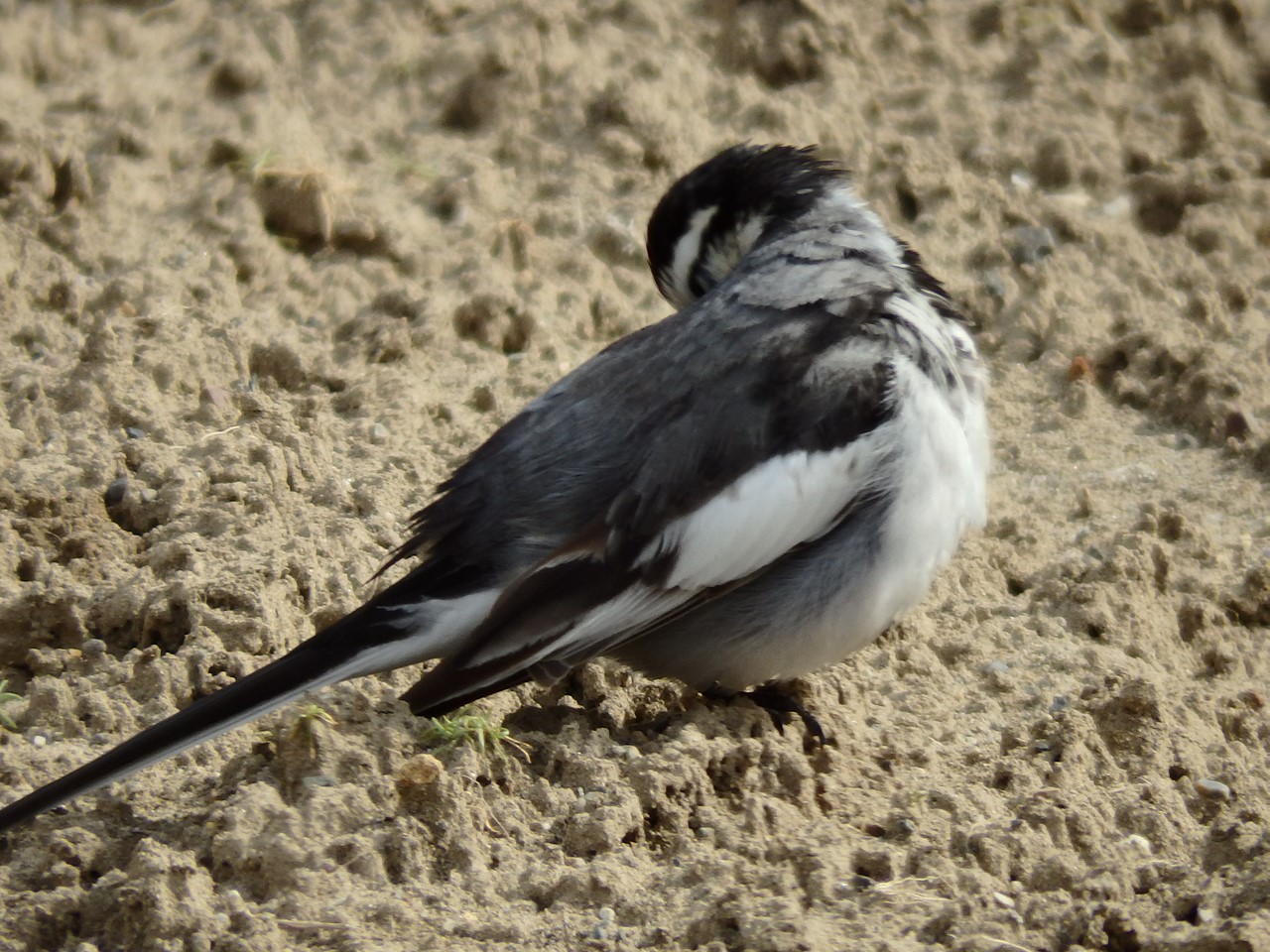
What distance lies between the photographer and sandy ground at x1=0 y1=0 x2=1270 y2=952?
382cm

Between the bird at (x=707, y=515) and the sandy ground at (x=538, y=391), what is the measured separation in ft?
0.81

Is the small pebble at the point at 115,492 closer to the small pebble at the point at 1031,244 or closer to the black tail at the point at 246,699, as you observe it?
the black tail at the point at 246,699

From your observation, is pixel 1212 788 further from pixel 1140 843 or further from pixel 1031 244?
pixel 1031 244

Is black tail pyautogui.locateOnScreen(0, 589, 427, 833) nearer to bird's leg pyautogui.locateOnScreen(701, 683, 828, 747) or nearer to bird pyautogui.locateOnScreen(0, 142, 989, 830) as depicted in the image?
bird pyautogui.locateOnScreen(0, 142, 989, 830)

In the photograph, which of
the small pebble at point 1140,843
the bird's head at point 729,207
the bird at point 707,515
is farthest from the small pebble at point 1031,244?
the small pebble at point 1140,843

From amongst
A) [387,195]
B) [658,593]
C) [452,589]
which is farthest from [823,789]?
[387,195]

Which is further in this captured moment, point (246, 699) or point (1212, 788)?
point (1212, 788)

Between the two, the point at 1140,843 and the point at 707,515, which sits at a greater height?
the point at 707,515

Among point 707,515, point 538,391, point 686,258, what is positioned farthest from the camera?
point 538,391

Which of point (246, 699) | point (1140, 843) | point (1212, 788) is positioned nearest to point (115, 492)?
point (246, 699)

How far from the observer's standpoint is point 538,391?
598cm

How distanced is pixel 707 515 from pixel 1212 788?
1.47 metres

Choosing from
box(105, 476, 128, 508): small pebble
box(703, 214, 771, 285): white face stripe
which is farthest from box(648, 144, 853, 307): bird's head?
box(105, 476, 128, 508): small pebble

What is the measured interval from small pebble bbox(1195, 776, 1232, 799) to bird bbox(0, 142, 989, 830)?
860 millimetres
